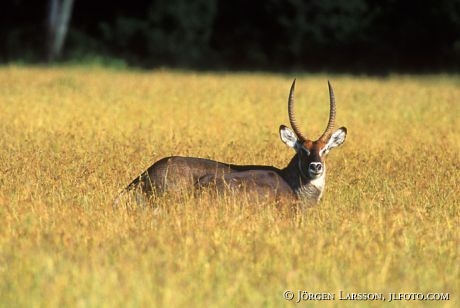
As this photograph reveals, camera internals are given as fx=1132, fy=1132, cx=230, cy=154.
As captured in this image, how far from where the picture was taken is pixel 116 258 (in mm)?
7102

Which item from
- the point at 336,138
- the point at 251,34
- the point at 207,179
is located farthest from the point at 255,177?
the point at 251,34

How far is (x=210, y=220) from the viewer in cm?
821

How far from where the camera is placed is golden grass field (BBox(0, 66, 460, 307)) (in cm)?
647

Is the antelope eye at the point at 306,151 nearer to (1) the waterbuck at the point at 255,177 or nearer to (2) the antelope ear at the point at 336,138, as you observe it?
(1) the waterbuck at the point at 255,177

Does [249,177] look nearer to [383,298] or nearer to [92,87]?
[383,298]

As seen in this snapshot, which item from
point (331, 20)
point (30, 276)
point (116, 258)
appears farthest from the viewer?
point (331, 20)

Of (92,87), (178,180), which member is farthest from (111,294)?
(92,87)

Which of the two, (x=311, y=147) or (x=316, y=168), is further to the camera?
(x=311, y=147)

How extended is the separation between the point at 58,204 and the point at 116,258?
206 cm

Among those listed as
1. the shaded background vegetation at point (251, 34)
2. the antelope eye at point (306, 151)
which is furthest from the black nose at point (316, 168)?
the shaded background vegetation at point (251, 34)

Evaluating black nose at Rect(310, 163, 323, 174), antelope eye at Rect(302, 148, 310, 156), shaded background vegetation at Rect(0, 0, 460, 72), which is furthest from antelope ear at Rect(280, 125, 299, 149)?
shaded background vegetation at Rect(0, 0, 460, 72)

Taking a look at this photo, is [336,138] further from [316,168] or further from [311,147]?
[316,168]

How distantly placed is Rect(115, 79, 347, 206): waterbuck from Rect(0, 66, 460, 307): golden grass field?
238mm

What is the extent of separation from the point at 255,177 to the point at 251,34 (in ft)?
103
